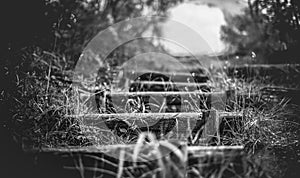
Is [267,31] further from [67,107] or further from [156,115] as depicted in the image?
[67,107]

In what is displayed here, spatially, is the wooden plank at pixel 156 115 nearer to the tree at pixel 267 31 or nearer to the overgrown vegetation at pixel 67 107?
the overgrown vegetation at pixel 67 107

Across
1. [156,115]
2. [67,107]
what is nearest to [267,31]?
[156,115]

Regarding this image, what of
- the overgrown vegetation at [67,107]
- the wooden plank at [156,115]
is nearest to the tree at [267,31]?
the overgrown vegetation at [67,107]

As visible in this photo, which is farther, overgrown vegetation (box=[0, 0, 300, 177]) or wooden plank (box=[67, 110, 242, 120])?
wooden plank (box=[67, 110, 242, 120])

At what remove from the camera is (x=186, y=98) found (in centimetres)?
295

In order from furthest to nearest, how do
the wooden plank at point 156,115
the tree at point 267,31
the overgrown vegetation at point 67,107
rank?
the tree at point 267,31 → the wooden plank at point 156,115 → the overgrown vegetation at point 67,107

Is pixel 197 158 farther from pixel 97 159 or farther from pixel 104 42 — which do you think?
pixel 104 42

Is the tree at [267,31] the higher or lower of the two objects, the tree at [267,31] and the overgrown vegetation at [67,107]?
the higher

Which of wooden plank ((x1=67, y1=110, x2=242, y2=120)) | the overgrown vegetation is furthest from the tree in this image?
wooden plank ((x1=67, y1=110, x2=242, y2=120))

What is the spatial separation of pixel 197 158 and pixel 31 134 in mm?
1211

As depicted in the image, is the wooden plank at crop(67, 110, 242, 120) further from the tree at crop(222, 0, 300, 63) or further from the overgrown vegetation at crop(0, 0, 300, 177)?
the tree at crop(222, 0, 300, 63)

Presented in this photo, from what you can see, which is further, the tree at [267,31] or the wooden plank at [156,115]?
the tree at [267,31]

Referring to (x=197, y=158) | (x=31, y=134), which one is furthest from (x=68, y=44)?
(x=197, y=158)

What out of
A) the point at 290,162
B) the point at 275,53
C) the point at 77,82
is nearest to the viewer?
the point at 290,162
